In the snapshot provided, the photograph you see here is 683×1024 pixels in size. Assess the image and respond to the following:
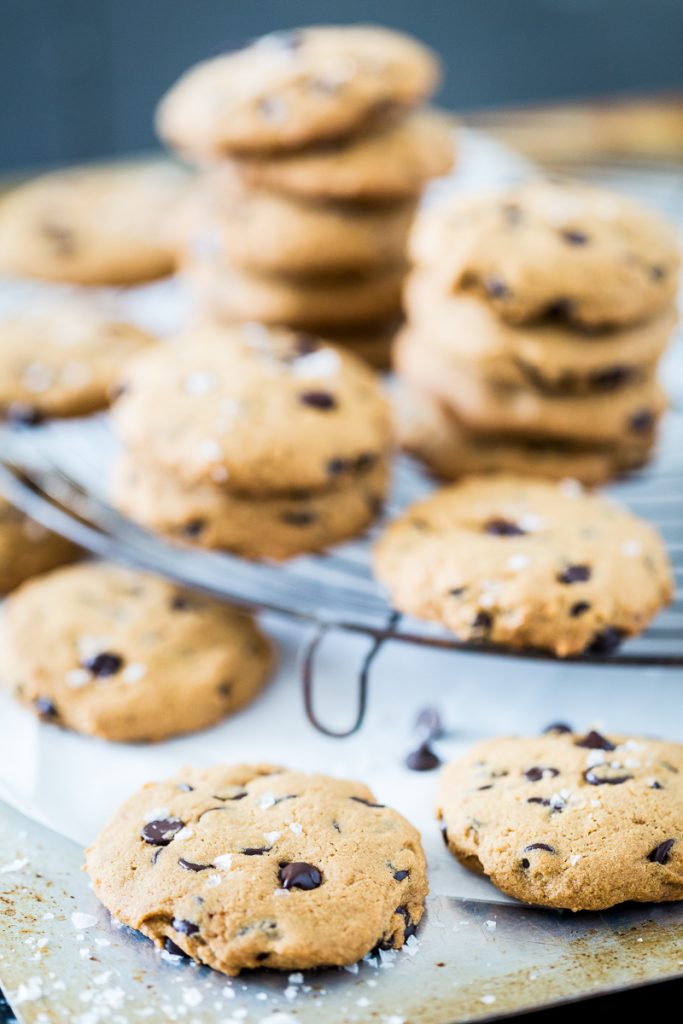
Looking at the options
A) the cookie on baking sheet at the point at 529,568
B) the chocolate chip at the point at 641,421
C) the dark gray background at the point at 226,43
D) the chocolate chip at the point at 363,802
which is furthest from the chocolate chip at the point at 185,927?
the dark gray background at the point at 226,43

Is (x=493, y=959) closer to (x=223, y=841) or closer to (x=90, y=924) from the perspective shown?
(x=223, y=841)

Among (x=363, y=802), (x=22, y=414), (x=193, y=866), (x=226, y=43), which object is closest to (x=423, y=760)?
(x=363, y=802)

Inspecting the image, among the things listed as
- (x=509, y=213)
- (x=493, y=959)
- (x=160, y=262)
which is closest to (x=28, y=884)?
(x=493, y=959)

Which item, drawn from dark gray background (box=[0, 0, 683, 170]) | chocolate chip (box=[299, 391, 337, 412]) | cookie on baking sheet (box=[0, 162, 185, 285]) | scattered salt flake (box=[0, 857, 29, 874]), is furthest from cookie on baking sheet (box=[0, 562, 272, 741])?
dark gray background (box=[0, 0, 683, 170])

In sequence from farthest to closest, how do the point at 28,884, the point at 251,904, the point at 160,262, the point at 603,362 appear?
the point at 160,262 < the point at 603,362 < the point at 28,884 < the point at 251,904

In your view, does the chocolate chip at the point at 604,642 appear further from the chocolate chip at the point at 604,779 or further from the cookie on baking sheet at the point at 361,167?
the cookie on baking sheet at the point at 361,167

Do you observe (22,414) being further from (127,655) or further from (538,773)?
(538,773)
